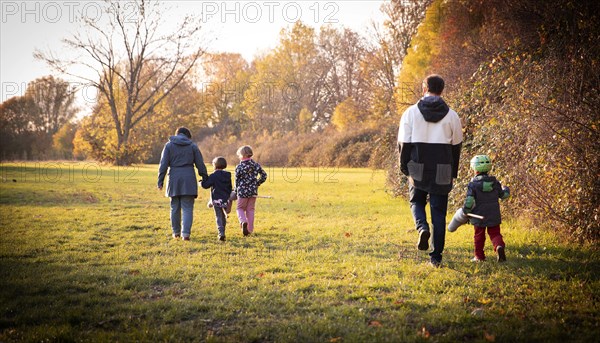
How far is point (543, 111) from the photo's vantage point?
6.66 m

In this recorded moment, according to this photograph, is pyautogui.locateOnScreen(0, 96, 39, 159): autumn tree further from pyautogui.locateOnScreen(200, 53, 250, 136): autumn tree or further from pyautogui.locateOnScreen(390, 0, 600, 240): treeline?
Result: pyautogui.locateOnScreen(390, 0, 600, 240): treeline

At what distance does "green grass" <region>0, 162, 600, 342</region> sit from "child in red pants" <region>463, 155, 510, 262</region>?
27 centimetres

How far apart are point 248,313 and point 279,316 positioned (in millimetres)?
283

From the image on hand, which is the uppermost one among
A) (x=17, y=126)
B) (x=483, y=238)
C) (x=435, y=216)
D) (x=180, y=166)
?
(x=17, y=126)

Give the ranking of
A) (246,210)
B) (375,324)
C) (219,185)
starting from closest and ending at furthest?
(375,324)
(219,185)
(246,210)

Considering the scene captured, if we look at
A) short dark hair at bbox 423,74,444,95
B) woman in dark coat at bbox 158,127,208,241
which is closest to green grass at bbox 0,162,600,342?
woman in dark coat at bbox 158,127,208,241

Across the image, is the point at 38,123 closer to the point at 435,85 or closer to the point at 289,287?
the point at 289,287

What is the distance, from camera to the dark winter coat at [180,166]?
302 inches

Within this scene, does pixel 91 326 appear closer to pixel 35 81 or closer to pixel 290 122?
pixel 290 122

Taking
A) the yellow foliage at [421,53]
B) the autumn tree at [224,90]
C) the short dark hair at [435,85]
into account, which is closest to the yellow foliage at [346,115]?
the autumn tree at [224,90]

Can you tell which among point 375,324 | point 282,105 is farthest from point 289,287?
point 282,105

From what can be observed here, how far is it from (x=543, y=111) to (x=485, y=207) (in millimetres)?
2074

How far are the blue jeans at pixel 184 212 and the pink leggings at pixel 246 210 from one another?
0.86 meters

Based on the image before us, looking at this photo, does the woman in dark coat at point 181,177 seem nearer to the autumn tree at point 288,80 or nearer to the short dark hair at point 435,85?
the short dark hair at point 435,85
